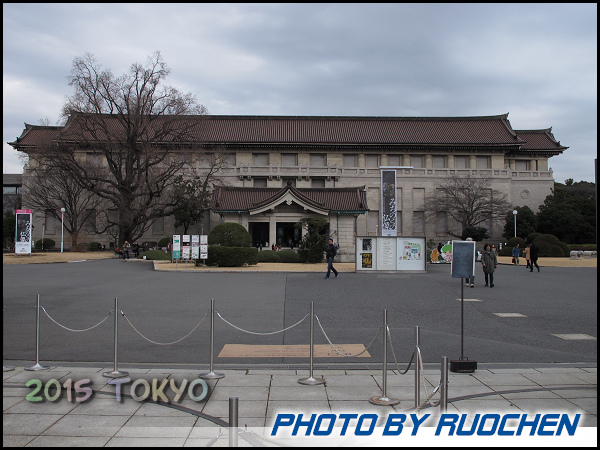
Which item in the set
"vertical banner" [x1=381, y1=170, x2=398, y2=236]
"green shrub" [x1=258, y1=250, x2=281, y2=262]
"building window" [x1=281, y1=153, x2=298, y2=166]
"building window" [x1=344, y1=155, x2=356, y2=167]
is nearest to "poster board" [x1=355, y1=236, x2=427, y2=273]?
"green shrub" [x1=258, y1=250, x2=281, y2=262]

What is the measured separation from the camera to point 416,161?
62719 mm

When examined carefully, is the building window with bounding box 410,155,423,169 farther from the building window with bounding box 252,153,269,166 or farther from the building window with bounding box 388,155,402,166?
the building window with bounding box 252,153,269,166

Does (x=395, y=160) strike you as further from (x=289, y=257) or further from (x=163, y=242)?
(x=289, y=257)

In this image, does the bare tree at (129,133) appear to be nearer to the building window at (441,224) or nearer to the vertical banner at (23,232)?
the vertical banner at (23,232)

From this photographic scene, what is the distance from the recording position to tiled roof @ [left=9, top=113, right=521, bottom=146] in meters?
61.8

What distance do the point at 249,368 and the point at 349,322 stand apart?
4.72m

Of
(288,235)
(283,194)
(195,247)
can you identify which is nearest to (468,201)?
(288,235)

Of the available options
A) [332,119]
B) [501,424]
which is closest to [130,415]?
[501,424]

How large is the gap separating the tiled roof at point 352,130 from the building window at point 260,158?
73.2 inches

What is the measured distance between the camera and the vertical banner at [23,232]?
36188 millimetres

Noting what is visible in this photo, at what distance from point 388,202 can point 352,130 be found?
2438 cm

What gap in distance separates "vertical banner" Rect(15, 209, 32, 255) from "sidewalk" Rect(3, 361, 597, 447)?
3209 centimetres

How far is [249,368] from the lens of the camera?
26.4ft

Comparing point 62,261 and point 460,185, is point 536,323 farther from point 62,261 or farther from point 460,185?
point 460,185
